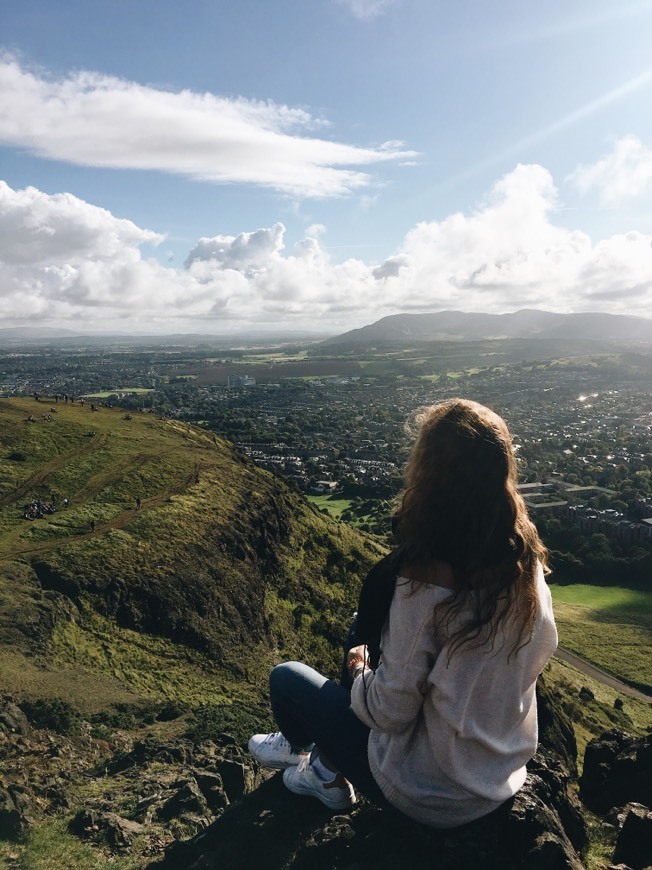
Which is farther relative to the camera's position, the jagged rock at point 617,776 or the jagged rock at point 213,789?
the jagged rock at point 617,776

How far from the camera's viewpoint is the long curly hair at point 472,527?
3.70 metres

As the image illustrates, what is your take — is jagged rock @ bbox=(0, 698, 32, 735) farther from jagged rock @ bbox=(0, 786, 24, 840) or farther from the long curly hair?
the long curly hair

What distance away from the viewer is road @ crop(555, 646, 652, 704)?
1563 inches

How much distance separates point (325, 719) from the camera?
5145 millimetres

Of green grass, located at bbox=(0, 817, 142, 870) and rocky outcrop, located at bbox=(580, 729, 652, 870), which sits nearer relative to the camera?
rocky outcrop, located at bbox=(580, 729, 652, 870)

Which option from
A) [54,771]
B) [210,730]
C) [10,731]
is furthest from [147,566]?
[54,771]

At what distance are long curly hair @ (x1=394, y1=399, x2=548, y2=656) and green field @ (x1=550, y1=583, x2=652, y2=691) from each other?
147ft

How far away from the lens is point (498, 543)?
3787 mm

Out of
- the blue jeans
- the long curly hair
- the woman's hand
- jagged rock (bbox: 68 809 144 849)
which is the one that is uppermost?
the long curly hair

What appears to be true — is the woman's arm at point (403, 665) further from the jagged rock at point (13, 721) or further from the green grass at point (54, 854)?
the jagged rock at point (13, 721)

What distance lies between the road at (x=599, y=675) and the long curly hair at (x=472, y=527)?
4252 cm

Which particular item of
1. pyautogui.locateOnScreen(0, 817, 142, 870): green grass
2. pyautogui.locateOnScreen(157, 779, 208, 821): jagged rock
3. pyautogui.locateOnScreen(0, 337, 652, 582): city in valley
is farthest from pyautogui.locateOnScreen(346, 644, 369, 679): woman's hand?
pyautogui.locateOnScreen(0, 337, 652, 582): city in valley

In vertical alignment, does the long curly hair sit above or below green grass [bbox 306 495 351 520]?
above

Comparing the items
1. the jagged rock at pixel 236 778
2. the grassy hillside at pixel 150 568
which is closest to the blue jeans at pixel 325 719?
the jagged rock at pixel 236 778
